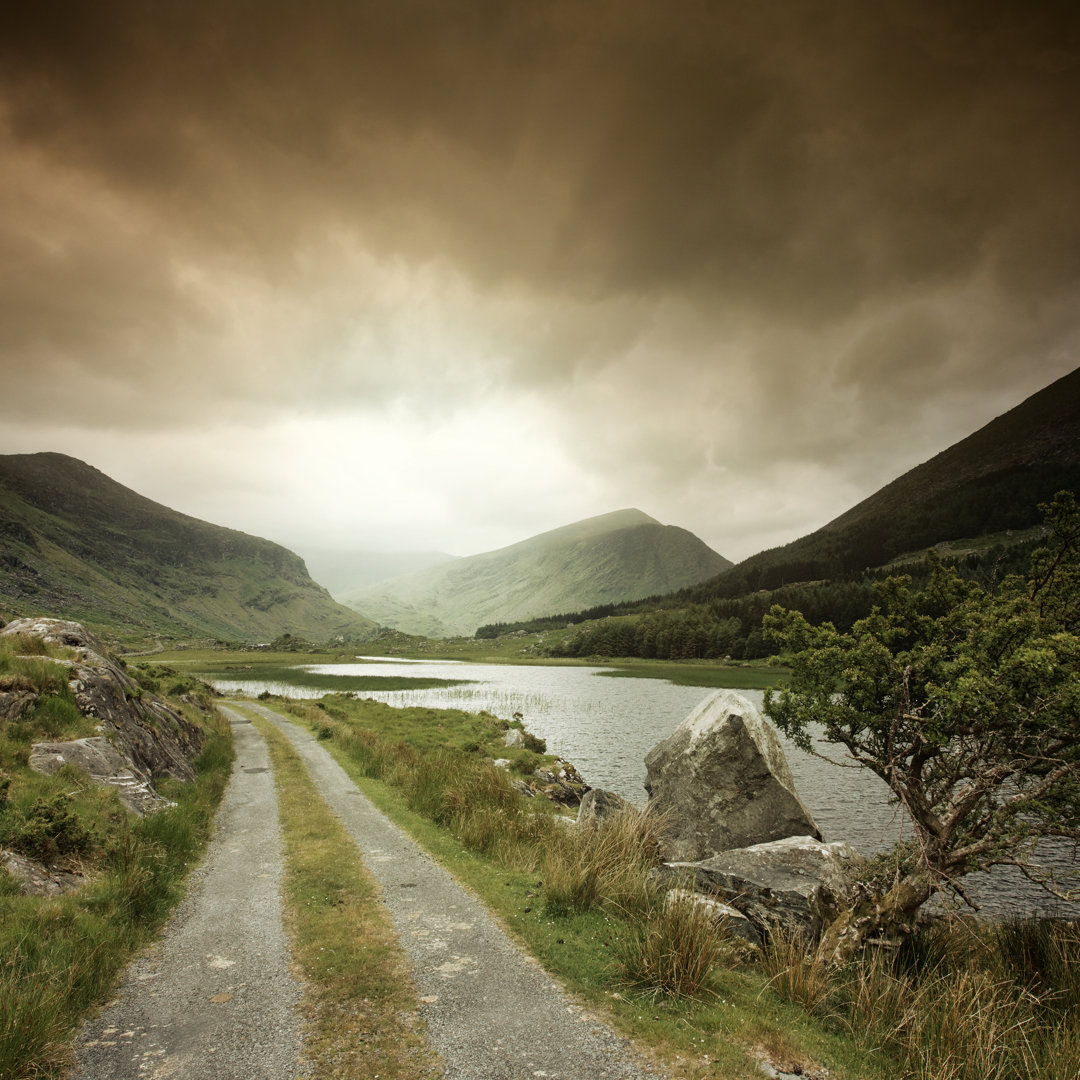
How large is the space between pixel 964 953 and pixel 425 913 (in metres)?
11.0

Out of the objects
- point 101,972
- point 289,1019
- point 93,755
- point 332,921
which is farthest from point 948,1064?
point 93,755

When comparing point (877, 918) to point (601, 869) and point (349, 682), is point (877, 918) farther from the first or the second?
point (349, 682)

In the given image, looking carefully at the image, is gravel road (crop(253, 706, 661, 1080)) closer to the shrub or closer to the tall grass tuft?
the shrub

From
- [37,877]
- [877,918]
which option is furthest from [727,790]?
[37,877]

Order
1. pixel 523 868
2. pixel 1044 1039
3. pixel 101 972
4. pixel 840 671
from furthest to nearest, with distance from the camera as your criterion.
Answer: pixel 840 671
pixel 523 868
pixel 101 972
pixel 1044 1039

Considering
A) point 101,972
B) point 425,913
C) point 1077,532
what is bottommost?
point 425,913

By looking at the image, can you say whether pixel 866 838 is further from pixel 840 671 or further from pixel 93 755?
pixel 93 755

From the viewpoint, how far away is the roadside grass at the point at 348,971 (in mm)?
6508

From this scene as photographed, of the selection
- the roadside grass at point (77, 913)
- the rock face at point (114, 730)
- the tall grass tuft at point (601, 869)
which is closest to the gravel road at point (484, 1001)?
the tall grass tuft at point (601, 869)

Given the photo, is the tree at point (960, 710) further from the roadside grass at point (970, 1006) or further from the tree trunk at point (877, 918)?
the roadside grass at point (970, 1006)

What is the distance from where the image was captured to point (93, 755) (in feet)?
46.7

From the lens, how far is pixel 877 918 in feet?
34.3

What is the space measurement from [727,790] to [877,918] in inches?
280

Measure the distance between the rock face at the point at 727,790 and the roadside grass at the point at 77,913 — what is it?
547 inches
